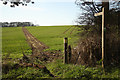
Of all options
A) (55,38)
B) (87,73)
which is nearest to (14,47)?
(87,73)

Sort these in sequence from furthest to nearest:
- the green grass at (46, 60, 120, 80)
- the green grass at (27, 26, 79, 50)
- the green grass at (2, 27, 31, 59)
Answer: the green grass at (2, 27, 31, 59) → the green grass at (27, 26, 79, 50) → the green grass at (46, 60, 120, 80)

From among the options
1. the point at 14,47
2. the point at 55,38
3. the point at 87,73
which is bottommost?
the point at 14,47

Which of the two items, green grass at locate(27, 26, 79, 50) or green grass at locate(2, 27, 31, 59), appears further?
green grass at locate(2, 27, 31, 59)

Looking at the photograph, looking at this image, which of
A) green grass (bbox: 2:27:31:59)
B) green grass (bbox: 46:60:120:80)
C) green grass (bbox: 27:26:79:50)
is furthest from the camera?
green grass (bbox: 2:27:31:59)

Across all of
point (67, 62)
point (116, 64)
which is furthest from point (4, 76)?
point (116, 64)

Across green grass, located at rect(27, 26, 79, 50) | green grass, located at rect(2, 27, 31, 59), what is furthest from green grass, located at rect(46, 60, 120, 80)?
green grass, located at rect(2, 27, 31, 59)

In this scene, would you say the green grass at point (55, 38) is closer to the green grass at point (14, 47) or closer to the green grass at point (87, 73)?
the green grass at point (87, 73)

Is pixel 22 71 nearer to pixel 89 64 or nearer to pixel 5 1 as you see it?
pixel 89 64

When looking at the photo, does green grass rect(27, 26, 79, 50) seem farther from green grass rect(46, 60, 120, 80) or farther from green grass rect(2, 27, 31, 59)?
green grass rect(2, 27, 31, 59)

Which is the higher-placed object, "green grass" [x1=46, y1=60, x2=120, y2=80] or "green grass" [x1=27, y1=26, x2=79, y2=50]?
"green grass" [x1=27, y1=26, x2=79, y2=50]

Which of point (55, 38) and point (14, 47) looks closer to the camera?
point (14, 47)

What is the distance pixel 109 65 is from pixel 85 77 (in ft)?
5.72

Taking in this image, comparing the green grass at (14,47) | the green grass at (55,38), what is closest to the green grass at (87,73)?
the green grass at (55,38)

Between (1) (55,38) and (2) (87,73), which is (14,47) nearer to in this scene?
(2) (87,73)
